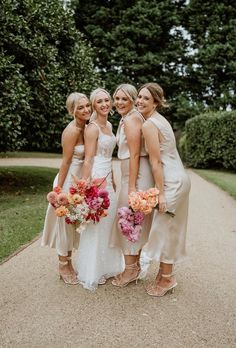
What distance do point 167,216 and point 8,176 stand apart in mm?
10911

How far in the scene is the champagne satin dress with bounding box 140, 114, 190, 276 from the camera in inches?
174

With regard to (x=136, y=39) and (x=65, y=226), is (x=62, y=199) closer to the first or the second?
(x=65, y=226)

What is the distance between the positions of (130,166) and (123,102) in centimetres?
71

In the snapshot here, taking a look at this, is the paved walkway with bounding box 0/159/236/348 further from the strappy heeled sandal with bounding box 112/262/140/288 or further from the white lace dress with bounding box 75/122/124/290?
the white lace dress with bounding box 75/122/124/290

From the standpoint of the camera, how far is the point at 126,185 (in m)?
4.71

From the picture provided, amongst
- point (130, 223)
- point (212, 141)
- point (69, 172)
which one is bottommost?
point (212, 141)

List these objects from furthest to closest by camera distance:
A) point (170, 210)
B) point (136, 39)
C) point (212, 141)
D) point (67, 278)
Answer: point (136, 39) → point (212, 141) → point (67, 278) → point (170, 210)

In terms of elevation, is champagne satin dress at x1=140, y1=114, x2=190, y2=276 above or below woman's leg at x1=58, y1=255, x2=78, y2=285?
above

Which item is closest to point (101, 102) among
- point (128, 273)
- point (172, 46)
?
point (128, 273)

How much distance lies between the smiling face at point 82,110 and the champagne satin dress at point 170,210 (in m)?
0.81

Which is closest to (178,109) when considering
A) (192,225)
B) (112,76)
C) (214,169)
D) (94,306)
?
(112,76)

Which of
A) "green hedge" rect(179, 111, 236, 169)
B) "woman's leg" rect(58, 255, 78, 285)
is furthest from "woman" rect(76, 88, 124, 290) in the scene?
"green hedge" rect(179, 111, 236, 169)

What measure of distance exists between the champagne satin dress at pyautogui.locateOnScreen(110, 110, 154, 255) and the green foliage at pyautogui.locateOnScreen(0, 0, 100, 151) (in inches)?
236

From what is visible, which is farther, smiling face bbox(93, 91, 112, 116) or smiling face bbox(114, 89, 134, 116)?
smiling face bbox(93, 91, 112, 116)
